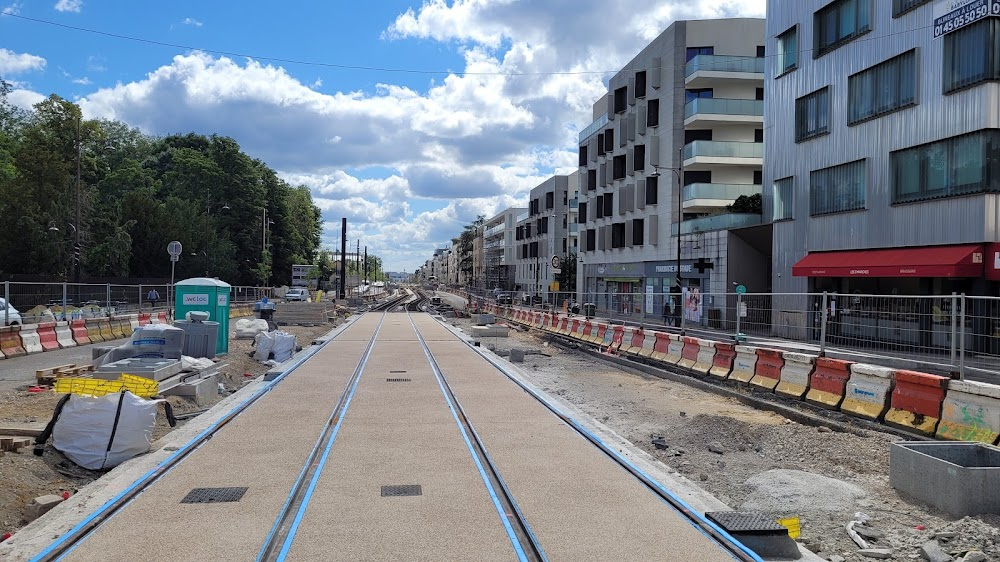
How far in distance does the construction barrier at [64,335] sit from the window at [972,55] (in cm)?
2816

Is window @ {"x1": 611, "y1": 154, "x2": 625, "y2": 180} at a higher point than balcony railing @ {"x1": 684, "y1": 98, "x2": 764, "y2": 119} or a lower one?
lower

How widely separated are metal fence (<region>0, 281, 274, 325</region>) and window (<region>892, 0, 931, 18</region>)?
29222 mm

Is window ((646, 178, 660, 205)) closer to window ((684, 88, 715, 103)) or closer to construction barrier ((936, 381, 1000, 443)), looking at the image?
window ((684, 88, 715, 103))

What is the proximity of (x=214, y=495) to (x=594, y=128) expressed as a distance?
6133cm

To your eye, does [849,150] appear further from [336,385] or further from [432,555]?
[432,555]

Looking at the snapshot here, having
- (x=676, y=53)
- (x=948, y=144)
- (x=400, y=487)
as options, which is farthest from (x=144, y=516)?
(x=676, y=53)

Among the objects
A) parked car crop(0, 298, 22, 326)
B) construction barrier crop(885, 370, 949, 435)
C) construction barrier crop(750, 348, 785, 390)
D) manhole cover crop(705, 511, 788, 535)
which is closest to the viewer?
manhole cover crop(705, 511, 788, 535)

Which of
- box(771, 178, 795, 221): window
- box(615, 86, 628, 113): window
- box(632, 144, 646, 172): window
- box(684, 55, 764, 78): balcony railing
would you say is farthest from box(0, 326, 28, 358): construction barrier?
box(615, 86, 628, 113): window

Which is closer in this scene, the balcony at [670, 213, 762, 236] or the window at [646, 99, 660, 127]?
the balcony at [670, 213, 762, 236]

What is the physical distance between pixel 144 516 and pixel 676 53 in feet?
157

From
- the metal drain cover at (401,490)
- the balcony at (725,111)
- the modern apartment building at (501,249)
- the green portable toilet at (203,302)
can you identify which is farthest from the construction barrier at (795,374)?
the modern apartment building at (501,249)

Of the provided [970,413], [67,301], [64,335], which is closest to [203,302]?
[64,335]

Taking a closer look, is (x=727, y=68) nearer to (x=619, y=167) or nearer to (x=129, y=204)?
(x=619, y=167)

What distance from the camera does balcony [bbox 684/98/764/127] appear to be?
4538cm
